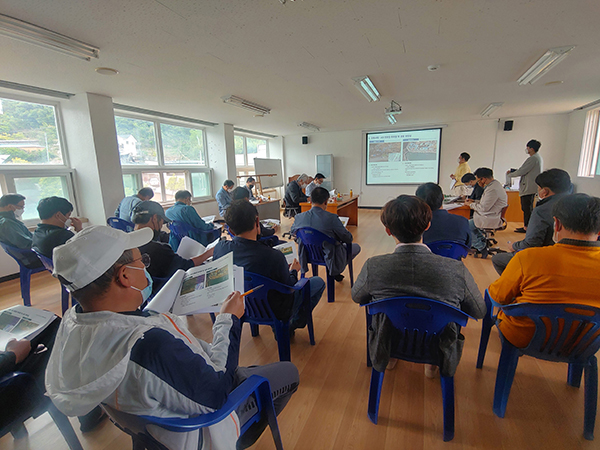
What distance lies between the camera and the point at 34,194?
13.5 ft

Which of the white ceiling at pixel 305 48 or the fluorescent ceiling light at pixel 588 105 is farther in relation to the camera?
the fluorescent ceiling light at pixel 588 105

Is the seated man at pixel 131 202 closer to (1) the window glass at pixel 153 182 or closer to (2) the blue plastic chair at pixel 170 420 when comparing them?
(1) the window glass at pixel 153 182

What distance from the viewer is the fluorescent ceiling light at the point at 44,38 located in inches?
83.5

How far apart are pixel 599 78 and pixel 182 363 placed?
6.20 meters

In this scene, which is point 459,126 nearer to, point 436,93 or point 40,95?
point 436,93

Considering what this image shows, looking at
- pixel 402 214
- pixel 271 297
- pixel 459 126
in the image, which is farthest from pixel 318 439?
pixel 459 126

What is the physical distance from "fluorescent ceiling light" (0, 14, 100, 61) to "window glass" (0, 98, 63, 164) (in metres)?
2.21

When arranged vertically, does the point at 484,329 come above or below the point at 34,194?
below

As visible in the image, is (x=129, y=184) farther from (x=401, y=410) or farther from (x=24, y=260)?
(x=401, y=410)

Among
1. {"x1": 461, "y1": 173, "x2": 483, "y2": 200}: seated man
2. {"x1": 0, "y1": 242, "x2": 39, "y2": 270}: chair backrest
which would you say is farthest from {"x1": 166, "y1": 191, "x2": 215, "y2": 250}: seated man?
{"x1": 461, "y1": 173, "x2": 483, "y2": 200}: seated man

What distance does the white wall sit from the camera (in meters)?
6.88

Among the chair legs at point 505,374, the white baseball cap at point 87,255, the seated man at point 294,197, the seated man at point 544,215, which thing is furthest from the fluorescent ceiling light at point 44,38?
the seated man at point 544,215

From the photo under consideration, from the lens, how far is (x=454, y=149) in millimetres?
7859

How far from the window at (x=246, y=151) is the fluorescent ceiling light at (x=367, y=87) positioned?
488 centimetres
